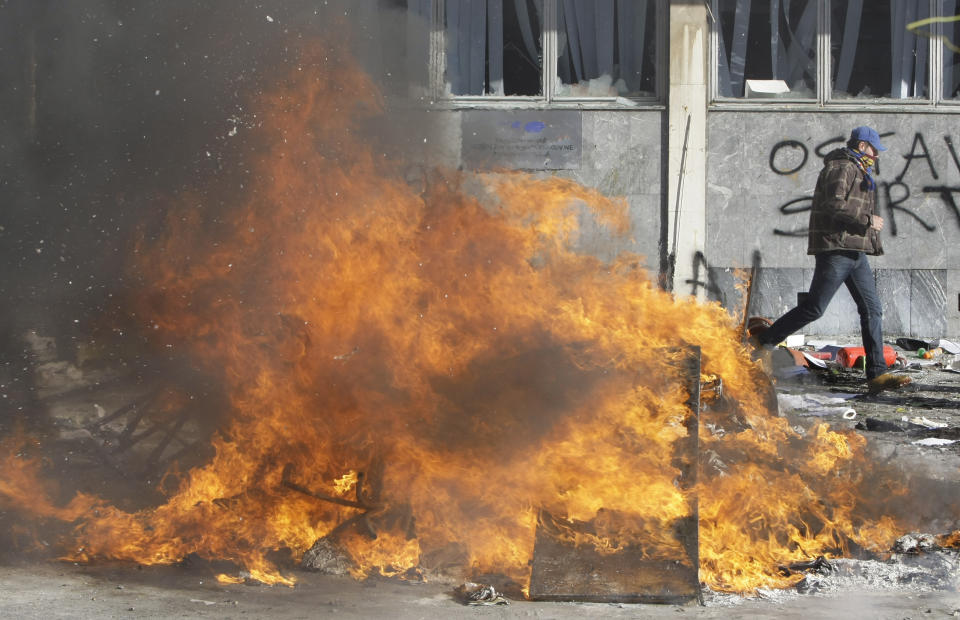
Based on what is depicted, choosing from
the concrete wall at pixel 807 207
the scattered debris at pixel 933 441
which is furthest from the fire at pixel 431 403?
the concrete wall at pixel 807 207

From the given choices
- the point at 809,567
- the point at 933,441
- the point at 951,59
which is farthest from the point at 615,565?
the point at 951,59

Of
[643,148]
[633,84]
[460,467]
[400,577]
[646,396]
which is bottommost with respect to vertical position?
[400,577]

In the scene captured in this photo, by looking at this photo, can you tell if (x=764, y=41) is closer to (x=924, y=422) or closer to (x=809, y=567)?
(x=924, y=422)

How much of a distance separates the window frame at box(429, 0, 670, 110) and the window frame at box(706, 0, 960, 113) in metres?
0.54

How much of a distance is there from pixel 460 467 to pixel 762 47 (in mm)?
8177

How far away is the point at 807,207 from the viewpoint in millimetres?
10695

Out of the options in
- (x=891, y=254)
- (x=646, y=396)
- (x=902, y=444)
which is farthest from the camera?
(x=891, y=254)

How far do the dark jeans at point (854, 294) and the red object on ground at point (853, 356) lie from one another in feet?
4.95

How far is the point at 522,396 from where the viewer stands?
4.63 meters

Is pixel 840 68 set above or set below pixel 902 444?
above

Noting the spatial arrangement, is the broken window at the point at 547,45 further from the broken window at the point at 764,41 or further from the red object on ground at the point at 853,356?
the red object on ground at the point at 853,356

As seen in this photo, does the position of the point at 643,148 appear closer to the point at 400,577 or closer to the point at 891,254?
the point at 891,254

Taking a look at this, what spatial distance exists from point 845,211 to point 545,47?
451cm

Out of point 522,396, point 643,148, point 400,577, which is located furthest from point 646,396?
point 643,148
